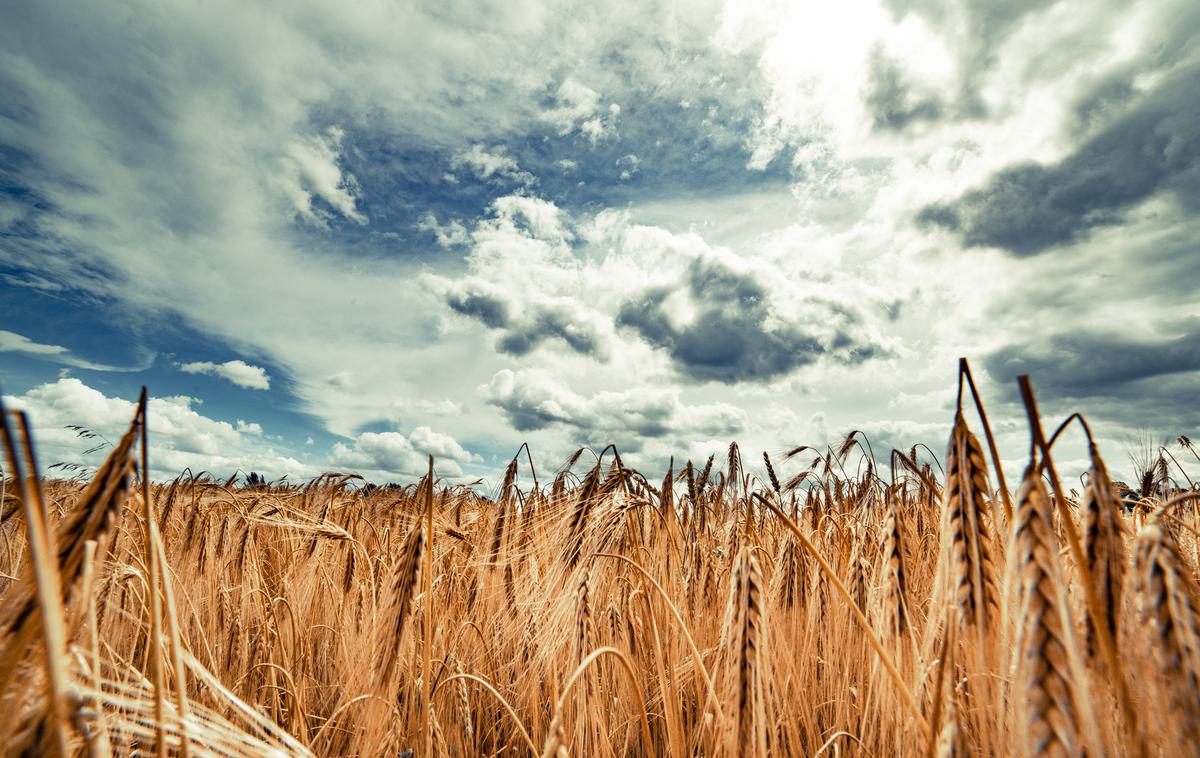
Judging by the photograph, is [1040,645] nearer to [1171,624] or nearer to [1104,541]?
[1171,624]

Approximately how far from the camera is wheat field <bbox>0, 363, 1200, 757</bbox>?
0.90 meters

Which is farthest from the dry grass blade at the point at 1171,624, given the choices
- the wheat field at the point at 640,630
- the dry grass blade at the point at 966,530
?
the dry grass blade at the point at 966,530

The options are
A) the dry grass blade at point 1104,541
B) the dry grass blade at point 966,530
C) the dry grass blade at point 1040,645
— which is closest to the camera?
the dry grass blade at point 1040,645

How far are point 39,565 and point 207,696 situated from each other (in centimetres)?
329

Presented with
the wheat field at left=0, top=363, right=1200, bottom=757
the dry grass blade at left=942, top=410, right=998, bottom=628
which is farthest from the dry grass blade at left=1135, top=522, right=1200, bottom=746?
the dry grass blade at left=942, top=410, right=998, bottom=628

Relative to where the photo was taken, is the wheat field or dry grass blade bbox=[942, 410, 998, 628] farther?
dry grass blade bbox=[942, 410, 998, 628]

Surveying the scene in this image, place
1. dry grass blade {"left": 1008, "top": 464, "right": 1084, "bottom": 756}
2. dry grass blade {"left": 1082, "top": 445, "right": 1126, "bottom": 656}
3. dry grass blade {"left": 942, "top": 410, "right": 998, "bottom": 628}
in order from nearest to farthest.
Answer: dry grass blade {"left": 1008, "top": 464, "right": 1084, "bottom": 756}, dry grass blade {"left": 1082, "top": 445, "right": 1126, "bottom": 656}, dry grass blade {"left": 942, "top": 410, "right": 998, "bottom": 628}

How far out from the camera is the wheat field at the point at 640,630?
35.3 inches

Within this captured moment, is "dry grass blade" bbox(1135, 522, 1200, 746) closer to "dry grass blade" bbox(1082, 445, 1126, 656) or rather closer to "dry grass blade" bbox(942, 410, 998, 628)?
"dry grass blade" bbox(1082, 445, 1126, 656)

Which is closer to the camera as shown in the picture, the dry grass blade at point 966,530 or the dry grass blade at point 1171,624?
the dry grass blade at point 1171,624

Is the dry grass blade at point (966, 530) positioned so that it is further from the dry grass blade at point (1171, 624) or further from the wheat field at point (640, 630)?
the dry grass blade at point (1171, 624)

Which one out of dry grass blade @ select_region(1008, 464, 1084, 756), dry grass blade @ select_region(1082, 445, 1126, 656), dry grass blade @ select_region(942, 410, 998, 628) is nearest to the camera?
dry grass blade @ select_region(1008, 464, 1084, 756)

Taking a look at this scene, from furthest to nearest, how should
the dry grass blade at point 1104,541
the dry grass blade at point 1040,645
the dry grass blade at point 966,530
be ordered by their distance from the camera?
1. the dry grass blade at point 966,530
2. the dry grass blade at point 1104,541
3. the dry grass blade at point 1040,645

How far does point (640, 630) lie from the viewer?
329cm
